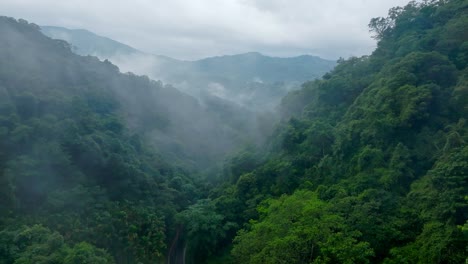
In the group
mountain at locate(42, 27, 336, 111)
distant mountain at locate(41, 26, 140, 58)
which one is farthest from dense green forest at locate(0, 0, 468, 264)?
distant mountain at locate(41, 26, 140, 58)

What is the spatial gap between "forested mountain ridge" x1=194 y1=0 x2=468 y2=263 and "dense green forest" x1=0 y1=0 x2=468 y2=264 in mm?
92

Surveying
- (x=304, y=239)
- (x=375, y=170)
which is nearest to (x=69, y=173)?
(x=304, y=239)

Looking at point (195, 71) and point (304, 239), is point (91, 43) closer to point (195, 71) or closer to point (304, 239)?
point (195, 71)

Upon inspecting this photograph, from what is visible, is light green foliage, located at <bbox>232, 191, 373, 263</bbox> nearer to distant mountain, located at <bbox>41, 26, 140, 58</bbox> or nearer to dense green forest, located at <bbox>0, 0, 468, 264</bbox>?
dense green forest, located at <bbox>0, 0, 468, 264</bbox>

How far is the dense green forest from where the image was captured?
58.5 ft

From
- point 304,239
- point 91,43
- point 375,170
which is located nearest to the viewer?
point 304,239

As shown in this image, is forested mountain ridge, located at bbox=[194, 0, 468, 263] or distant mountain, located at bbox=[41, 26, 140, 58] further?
distant mountain, located at bbox=[41, 26, 140, 58]

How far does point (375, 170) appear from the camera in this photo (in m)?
23.4

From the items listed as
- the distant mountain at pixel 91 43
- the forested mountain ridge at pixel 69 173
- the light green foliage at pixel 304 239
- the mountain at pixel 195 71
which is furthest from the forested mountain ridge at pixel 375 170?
the distant mountain at pixel 91 43

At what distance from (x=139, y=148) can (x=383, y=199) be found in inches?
1094

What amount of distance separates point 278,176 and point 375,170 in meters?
8.23

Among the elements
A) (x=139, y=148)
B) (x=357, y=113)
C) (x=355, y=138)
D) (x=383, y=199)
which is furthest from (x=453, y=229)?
(x=139, y=148)

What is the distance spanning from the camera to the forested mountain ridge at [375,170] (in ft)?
56.2

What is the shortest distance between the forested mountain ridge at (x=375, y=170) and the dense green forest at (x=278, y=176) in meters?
0.09
